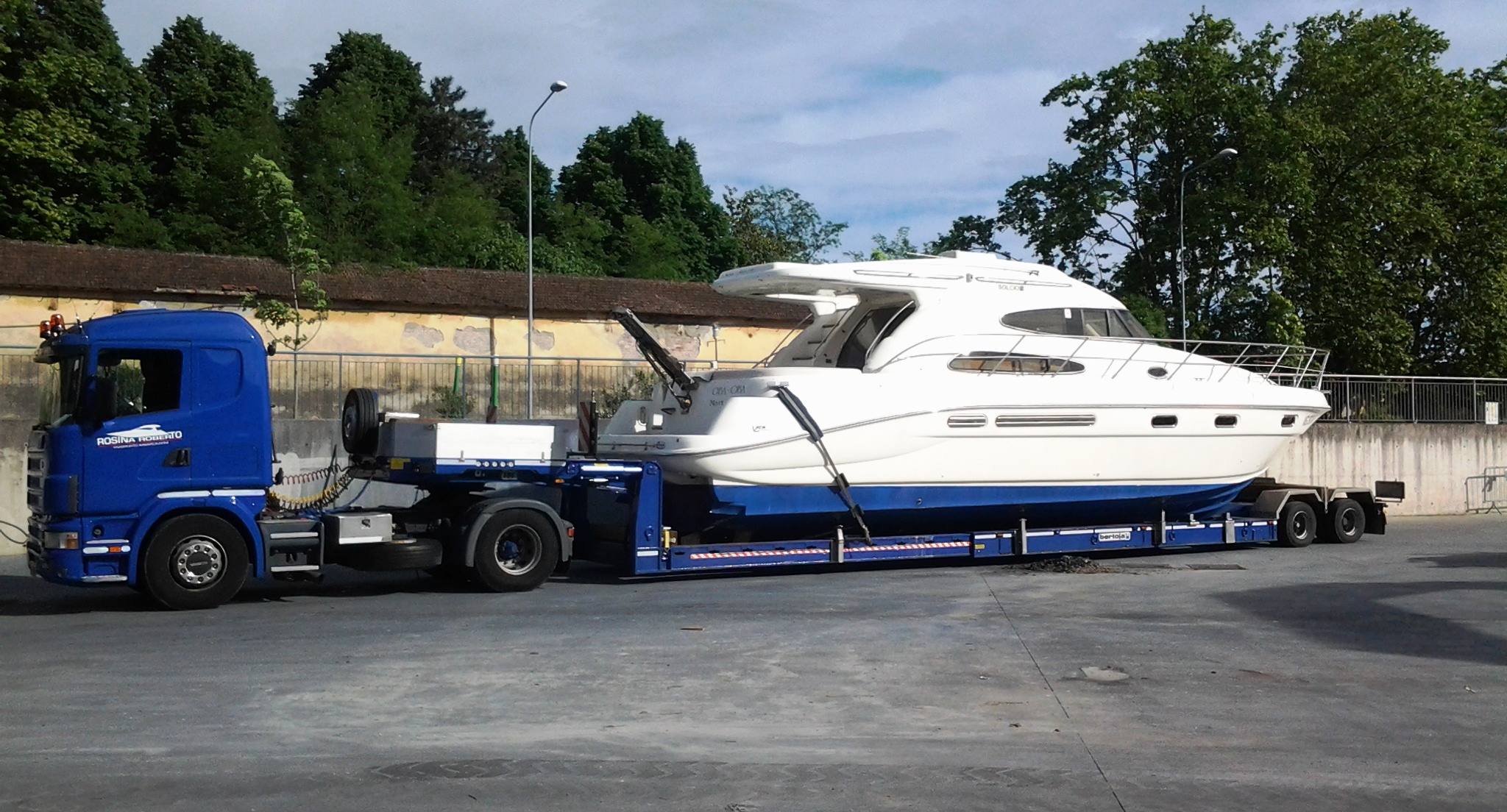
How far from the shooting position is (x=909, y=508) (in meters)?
15.8

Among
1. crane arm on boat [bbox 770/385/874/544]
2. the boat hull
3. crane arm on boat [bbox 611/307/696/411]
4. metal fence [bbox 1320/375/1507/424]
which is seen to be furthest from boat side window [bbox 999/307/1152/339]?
metal fence [bbox 1320/375/1507/424]

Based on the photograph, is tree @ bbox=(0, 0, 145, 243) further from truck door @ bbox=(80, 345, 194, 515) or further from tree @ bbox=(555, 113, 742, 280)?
truck door @ bbox=(80, 345, 194, 515)

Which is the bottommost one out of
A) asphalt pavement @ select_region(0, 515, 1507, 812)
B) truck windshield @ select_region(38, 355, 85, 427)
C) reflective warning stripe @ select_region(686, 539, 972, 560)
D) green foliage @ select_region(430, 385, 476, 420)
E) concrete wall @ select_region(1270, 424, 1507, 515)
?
asphalt pavement @ select_region(0, 515, 1507, 812)

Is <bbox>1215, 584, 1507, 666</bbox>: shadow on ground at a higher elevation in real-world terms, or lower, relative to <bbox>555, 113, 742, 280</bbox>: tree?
lower

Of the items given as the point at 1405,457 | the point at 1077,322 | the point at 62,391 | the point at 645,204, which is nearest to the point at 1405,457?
the point at 1405,457

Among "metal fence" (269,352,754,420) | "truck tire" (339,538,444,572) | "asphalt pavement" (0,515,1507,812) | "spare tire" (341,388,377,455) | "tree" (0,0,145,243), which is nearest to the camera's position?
"asphalt pavement" (0,515,1507,812)

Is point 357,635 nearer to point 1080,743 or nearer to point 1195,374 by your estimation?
point 1080,743

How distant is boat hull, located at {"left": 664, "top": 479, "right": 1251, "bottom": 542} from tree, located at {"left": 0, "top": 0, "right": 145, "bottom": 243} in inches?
1177

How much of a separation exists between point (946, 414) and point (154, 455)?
Result: 8512 millimetres

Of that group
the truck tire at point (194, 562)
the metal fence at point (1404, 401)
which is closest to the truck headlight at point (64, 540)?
the truck tire at point (194, 562)

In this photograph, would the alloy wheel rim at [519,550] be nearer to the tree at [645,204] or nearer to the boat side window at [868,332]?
the boat side window at [868,332]

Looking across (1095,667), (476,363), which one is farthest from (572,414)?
(1095,667)

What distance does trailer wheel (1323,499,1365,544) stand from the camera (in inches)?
760

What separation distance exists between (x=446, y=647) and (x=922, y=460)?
697 centimetres
